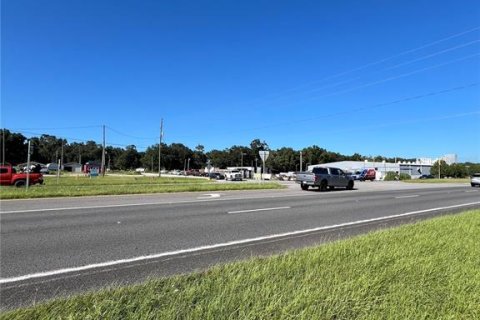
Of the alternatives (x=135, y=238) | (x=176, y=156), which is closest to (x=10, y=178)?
(x=135, y=238)

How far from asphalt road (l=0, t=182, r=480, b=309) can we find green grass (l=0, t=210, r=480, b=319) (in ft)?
3.74

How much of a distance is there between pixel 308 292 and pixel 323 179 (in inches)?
1055

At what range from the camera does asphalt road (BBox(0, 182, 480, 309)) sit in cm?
581

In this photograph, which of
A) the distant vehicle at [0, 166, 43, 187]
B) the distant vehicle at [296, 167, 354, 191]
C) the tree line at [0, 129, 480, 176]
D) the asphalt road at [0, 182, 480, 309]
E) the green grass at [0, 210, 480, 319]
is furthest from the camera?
the tree line at [0, 129, 480, 176]

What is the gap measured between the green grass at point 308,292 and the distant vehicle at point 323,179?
23.9m

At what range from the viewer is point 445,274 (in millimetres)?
5297

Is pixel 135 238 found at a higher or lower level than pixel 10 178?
lower

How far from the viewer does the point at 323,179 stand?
30688 millimetres

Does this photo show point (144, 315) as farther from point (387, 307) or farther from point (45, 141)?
point (45, 141)

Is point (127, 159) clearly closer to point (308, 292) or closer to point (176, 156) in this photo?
point (176, 156)

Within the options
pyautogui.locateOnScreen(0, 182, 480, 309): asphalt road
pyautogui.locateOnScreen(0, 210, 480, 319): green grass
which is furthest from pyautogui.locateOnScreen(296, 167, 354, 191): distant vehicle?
pyautogui.locateOnScreen(0, 210, 480, 319): green grass

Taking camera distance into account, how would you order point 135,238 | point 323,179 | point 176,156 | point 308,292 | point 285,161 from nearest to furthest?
point 308,292 < point 135,238 < point 323,179 < point 285,161 < point 176,156

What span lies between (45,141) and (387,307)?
657ft

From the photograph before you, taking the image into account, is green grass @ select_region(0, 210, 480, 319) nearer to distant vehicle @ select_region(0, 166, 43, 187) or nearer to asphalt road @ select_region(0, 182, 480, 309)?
asphalt road @ select_region(0, 182, 480, 309)
